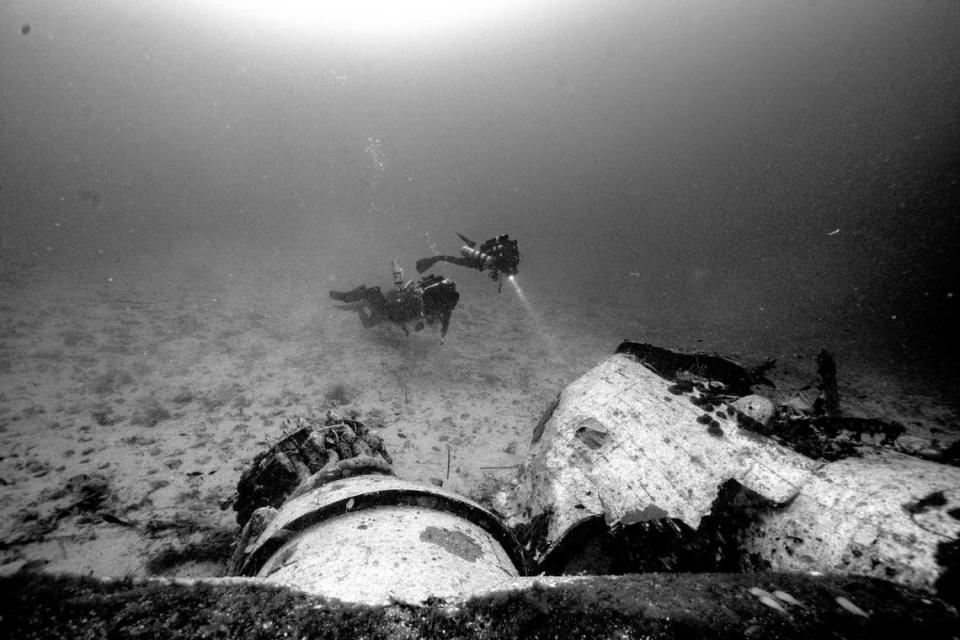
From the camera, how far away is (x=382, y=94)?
6506cm

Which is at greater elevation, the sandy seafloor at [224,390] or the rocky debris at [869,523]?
the sandy seafloor at [224,390]

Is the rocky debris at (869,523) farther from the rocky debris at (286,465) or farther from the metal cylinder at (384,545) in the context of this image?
the rocky debris at (286,465)

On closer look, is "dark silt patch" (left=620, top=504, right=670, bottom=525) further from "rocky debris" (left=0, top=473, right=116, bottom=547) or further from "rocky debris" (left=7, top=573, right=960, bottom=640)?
"rocky debris" (left=0, top=473, right=116, bottom=547)

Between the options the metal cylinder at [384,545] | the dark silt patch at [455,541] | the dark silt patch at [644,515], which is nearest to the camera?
the metal cylinder at [384,545]

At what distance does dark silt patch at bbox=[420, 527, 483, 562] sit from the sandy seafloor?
6.80 feet

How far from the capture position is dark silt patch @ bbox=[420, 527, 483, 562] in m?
1.62

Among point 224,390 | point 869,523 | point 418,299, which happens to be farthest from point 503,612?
point 418,299

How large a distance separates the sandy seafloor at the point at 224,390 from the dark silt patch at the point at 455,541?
207cm

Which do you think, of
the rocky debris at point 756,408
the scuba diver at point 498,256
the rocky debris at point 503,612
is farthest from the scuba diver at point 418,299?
the rocky debris at point 503,612

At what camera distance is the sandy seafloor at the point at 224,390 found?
3203 mm

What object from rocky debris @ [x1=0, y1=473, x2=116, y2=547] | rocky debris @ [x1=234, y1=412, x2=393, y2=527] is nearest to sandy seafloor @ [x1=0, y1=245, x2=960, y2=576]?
rocky debris @ [x1=0, y1=473, x2=116, y2=547]

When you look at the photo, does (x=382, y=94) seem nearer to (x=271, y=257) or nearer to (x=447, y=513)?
(x=271, y=257)

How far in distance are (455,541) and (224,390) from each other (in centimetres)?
557

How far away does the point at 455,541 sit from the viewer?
5.57ft
